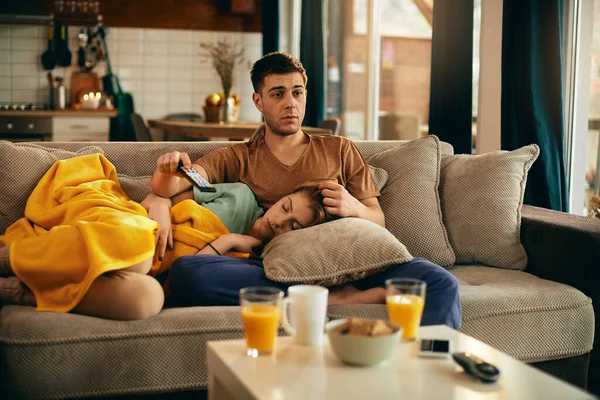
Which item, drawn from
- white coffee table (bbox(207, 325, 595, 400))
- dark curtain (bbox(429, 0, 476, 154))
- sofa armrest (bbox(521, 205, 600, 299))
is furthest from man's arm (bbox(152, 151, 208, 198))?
dark curtain (bbox(429, 0, 476, 154))

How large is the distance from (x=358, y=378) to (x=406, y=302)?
0.23 meters

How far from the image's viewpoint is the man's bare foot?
6.79 ft

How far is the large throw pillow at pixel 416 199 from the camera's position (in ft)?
8.24

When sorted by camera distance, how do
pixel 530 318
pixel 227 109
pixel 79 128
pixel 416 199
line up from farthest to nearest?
1. pixel 79 128
2. pixel 227 109
3. pixel 416 199
4. pixel 530 318

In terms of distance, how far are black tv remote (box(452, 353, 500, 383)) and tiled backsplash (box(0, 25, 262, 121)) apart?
5.89 m

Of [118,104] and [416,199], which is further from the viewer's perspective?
[118,104]

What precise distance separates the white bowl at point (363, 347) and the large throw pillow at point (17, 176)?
1.36m

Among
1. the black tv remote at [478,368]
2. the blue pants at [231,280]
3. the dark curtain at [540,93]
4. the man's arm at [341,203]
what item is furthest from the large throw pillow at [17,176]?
the dark curtain at [540,93]

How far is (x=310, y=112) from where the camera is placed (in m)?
6.34

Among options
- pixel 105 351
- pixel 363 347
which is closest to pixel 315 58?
pixel 105 351

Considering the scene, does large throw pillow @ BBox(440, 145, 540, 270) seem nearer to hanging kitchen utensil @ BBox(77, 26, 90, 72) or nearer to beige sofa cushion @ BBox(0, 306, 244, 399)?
beige sofa cushion @ BBox(0, 306, 244, 399)

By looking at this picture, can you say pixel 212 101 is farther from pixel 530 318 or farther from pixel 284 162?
pixel 530 318

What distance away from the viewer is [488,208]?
2.54 meters

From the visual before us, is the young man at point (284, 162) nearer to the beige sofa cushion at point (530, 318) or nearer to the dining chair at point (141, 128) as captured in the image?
the beige sofa cushion at point (530, 318)
